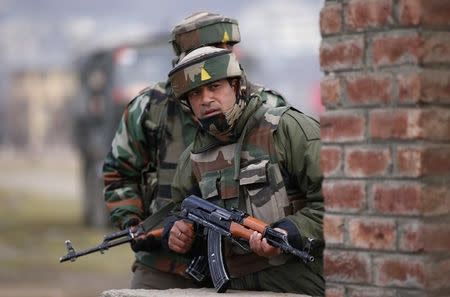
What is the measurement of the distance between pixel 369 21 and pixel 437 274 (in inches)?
33.0

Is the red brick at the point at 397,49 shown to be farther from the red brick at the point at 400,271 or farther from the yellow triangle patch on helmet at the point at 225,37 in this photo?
the yellow triangle patch on helmet at the point at 225,37

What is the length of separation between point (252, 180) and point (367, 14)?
127cm

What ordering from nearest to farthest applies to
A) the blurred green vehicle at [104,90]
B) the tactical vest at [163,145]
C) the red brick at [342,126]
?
the red brick at [342,126], the tactical vest at [163,145], the blurred green vehicle at [104,90]

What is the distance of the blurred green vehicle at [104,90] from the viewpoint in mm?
16891

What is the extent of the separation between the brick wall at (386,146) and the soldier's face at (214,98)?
3.22 feet

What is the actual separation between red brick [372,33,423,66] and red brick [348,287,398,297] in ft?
2.38

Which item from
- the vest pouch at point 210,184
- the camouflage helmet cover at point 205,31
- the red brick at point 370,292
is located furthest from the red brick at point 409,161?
the camouflage helmet cover at point 205,31

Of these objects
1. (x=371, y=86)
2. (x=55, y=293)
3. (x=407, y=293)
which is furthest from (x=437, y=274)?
(x=55, y=293)

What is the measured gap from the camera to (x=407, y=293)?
3932mm

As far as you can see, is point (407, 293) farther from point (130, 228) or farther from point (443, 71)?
point (130, 228)

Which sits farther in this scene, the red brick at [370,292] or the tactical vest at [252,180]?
the tactical vest at [252,180]

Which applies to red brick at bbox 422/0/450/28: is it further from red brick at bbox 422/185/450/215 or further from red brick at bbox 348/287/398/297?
red brick at bbox 348/287/398/297

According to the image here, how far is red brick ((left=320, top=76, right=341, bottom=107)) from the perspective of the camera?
13.6ft

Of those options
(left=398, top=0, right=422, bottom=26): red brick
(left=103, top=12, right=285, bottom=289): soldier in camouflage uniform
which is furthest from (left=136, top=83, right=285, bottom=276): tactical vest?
(left=398, top=0, right=422, bottom=26): red brick
